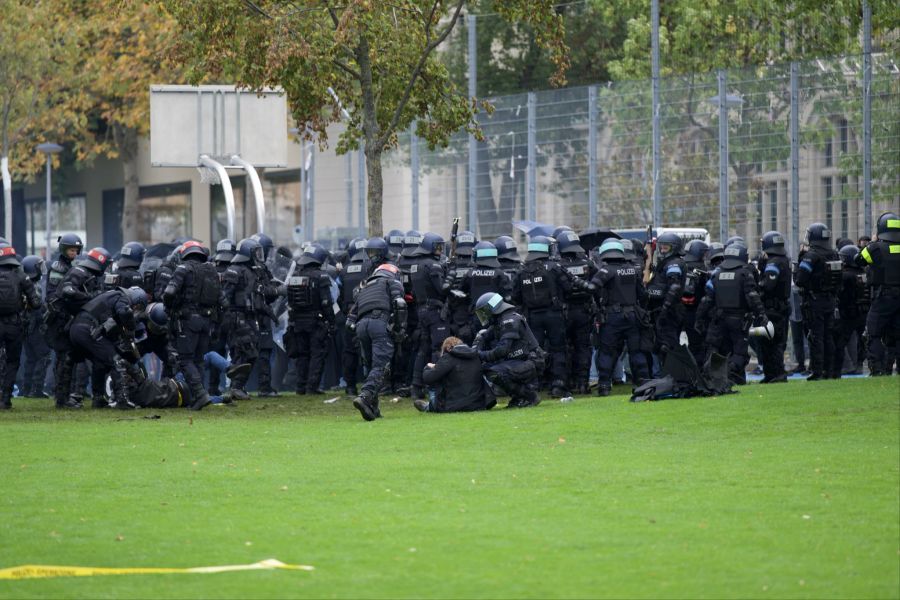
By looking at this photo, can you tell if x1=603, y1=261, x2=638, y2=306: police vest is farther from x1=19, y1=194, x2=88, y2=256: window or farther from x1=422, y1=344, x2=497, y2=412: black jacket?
x1=19, y1=194, x2=88, y2=256: window

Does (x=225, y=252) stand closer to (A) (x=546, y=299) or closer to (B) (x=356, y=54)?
(B) (x=356, y=54)

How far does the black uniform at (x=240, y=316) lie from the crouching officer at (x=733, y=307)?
5709 millimetres

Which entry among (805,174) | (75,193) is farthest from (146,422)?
(75,193)

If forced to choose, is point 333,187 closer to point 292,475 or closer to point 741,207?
point 741,207

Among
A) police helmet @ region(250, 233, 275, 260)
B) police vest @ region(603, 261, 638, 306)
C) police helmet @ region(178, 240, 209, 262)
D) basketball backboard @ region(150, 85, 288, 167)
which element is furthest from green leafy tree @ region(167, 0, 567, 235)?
police vest @ region(603, 261, 638, 306)

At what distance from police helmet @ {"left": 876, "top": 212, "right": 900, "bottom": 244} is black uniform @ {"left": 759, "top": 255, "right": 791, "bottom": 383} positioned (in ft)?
4.02

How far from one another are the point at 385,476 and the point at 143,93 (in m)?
33.1

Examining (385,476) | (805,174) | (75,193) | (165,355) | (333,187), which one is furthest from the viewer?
(75,193)

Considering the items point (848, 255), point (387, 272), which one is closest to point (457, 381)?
point (387, 272)

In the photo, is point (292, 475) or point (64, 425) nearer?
point (292, 475)

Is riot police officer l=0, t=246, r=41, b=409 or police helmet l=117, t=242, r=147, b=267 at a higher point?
police helmet l=117, t=242, r=147, b=267

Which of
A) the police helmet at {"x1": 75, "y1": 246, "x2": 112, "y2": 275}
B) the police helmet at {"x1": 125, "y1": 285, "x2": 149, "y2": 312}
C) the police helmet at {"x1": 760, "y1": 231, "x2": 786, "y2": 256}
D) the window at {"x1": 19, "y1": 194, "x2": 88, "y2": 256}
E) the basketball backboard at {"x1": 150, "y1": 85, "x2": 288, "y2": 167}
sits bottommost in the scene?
the police helmet at {"x1": 125, "y1": 285, "x2": 149, "y2": 312}

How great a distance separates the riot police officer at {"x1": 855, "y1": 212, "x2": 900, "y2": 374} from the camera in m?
17.9

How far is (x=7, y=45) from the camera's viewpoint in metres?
41.7
